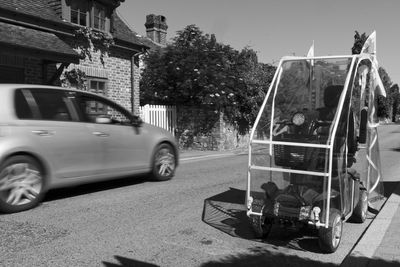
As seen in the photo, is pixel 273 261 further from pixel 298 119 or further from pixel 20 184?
pixel 20 184

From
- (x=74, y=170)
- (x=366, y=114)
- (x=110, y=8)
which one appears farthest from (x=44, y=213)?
(x=110, y=8)

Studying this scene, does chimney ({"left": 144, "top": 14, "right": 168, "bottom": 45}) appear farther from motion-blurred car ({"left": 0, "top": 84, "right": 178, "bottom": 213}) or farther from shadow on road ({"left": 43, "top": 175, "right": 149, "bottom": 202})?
motion-blurred car ({"left": 0, "top": 84, "right": 178, "bottom": 213})

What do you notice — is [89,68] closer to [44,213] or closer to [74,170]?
[74,170]

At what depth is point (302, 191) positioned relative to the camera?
4668 millimetres

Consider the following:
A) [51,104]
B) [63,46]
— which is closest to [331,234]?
[51,104]

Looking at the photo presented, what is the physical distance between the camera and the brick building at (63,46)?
37.1 ft

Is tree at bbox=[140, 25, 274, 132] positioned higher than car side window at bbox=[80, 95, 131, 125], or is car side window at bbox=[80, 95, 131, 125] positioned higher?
tree at bbox=[140, 25, 274, 132]

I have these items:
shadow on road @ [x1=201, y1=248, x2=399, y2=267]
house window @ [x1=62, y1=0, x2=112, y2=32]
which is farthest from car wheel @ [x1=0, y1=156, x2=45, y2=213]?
house window @ [x1=62, y1=0, x2=112, y2=32]

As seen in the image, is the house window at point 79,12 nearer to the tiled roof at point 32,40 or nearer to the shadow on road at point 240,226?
the tiled roof at point 32,40

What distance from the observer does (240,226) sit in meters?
5.46

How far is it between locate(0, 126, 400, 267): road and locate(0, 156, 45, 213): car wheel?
0.50 feet

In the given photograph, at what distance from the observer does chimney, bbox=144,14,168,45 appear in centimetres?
2984

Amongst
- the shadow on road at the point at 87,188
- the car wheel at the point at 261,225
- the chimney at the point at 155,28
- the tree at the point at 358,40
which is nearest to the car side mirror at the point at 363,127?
the car wheel at the point at 261,225

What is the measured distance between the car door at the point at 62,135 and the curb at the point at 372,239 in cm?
424
